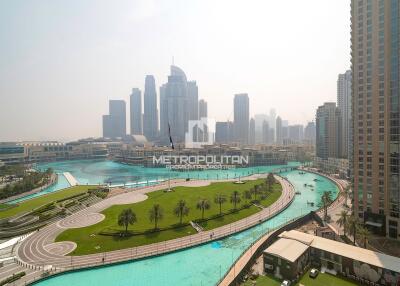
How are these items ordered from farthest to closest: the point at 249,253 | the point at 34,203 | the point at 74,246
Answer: the point at 34,203, the point at 74,246, the point at 249,253

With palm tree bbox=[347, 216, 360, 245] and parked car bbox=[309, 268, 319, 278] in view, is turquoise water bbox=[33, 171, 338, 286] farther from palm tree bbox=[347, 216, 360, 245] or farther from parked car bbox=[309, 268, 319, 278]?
palm tree bbox=[347, 216, 360, 245]

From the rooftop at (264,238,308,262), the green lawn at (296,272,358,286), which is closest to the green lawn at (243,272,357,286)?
the green lawn at (296,272,358,286)

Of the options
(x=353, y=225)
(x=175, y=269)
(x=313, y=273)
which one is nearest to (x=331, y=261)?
(x=313, y=273)

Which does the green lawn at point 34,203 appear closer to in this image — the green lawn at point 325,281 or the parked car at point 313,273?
the green lawn at point 325,281

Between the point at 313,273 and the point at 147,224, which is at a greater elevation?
the point at 147,224

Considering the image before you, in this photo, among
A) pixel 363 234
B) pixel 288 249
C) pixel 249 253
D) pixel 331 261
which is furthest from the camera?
pixel 363 234

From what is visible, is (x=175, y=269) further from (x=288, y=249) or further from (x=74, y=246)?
(x=74, y=246)
